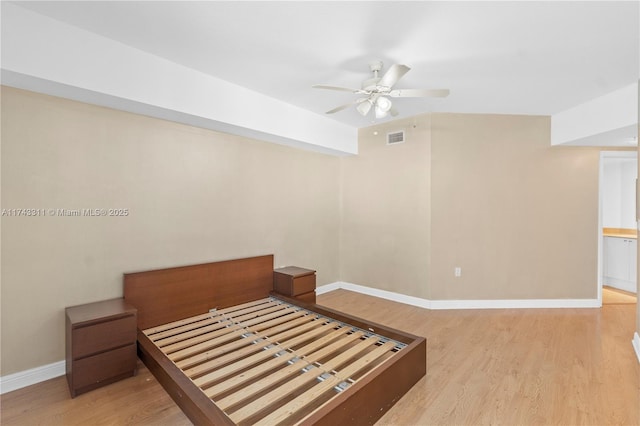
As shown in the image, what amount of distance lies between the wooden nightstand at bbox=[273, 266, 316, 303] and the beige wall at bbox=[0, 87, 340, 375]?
0.40 m

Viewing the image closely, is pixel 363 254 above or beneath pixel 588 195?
beneath

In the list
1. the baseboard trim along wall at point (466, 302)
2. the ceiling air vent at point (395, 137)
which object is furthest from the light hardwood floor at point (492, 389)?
the ceiling air vent at point (395, 137)

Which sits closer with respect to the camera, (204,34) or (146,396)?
(146,396)

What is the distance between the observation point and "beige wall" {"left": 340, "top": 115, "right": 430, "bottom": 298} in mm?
4156

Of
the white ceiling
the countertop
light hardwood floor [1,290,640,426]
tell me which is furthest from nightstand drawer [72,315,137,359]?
the countertop

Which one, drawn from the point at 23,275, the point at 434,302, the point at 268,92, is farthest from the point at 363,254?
the point at 23,275

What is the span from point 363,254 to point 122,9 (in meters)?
4.01

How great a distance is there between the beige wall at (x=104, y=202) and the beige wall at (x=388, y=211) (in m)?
1.40

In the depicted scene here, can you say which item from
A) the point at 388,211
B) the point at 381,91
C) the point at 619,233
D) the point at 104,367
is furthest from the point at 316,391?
the point at 619,233

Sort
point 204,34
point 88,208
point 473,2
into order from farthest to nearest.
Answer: point 88,208 → point 204,34 → point 473,2

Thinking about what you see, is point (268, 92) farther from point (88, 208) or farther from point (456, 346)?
point (456, 346)

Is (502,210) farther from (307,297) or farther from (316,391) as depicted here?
(316,391)

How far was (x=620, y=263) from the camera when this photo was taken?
15.6 feet

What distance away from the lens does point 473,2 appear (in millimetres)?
1906
